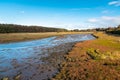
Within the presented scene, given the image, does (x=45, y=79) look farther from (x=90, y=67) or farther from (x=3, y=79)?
(x=90, y=67)

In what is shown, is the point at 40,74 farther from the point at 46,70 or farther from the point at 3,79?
the point at 3,79

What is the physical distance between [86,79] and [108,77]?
81.5 inches

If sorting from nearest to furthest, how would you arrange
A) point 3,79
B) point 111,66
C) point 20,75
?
1. point 3,79
2. point 20,75
3. point 111,66

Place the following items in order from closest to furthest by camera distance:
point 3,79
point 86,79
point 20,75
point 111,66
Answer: point 86,79 < point 3,79 < point 20,75 < point 111,66

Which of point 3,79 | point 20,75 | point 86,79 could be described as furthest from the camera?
point 20,75

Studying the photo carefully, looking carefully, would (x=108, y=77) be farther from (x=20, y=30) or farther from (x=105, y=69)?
(x=20, y=30)

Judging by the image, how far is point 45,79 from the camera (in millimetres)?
18328

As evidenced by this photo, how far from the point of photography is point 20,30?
19338cm

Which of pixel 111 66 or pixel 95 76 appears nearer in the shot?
pixel 95 76

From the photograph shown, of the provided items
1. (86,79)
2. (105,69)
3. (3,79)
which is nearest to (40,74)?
(3,79)

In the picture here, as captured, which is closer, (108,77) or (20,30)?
(108,77)

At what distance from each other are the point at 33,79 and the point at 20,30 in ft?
590

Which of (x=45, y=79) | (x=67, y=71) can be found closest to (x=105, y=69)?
(x=67, y=71)

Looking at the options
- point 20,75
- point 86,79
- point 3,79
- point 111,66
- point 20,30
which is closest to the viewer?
point 86,79
